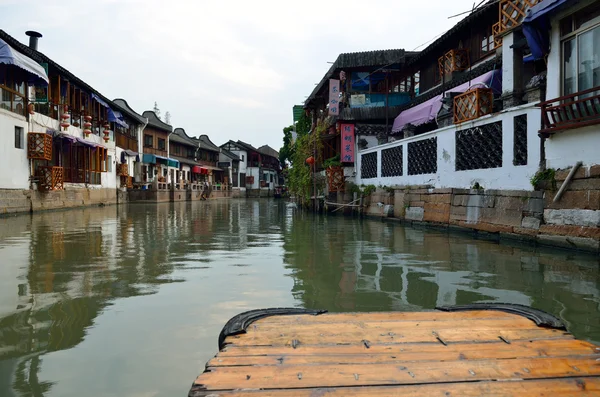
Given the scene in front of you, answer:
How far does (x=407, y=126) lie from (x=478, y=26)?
13.5 feet

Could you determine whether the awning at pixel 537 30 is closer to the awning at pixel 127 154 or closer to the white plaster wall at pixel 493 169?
the white plaster wall at pixel 493 169

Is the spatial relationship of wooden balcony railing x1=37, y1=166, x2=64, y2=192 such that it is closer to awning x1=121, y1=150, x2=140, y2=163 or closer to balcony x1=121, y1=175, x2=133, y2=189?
balcony x1=121, y1=175, x2=133, y2=189

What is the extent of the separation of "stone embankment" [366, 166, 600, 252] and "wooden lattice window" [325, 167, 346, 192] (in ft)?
18.9

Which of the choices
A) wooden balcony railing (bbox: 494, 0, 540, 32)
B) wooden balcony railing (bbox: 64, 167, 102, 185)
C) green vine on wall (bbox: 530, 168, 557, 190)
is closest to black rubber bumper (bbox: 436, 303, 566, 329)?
green vine on wall (bbox: 530, 168, 557, 190)

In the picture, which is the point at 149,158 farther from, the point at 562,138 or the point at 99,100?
the point at 562,138

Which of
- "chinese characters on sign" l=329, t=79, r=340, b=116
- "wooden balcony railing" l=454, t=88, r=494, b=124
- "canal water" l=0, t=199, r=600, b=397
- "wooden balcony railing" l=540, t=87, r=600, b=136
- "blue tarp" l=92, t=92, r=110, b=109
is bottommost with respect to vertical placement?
"canal water" l=0, t=199, r=600, b=397

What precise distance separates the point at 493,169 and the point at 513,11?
411cm

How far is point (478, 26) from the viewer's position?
15.0 m

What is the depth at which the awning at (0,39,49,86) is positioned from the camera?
47.5 feet

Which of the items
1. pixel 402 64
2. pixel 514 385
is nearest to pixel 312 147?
pixel 402 64

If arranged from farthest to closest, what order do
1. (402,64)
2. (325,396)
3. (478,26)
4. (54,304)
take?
(402,64), (478,26), (54,304), (325,396)

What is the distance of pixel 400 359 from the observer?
2230 mm

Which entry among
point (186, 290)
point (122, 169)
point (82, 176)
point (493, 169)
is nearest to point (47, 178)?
point (82, 176)

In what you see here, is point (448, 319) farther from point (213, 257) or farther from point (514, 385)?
point (213, 257)
